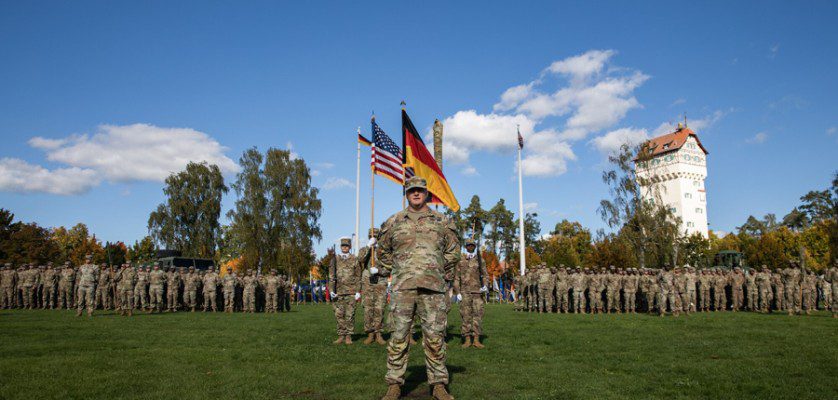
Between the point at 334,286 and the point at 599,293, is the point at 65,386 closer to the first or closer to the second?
the point at 334,286

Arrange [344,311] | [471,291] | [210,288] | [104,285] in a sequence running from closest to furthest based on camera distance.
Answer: [471,291], [344,311], [104,285], [210,288]

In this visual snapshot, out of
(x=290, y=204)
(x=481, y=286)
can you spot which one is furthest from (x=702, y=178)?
(x=481, y=286)

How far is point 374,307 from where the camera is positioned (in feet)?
42.0

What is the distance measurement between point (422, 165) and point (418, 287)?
39.1ft

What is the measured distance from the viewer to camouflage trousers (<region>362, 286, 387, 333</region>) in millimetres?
12668

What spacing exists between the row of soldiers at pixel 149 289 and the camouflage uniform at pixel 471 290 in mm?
16817

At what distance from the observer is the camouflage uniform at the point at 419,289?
6.42 metres

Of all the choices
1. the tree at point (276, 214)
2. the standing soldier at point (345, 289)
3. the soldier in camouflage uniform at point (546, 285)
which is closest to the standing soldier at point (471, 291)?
the standing soldier at point (345, 289)

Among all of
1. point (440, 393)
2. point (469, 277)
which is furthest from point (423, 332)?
point (469, 277)

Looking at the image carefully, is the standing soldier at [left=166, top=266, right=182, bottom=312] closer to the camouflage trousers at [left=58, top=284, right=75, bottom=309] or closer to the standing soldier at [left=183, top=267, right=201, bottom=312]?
the standing soldier at [left=183, top=267, right=201, bottom=312]

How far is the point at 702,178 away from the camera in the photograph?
103812 mm

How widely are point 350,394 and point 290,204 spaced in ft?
160

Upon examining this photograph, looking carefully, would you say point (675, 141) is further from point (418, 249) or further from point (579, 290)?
point (418, 249)

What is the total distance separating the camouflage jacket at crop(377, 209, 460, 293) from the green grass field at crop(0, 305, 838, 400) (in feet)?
4.82
